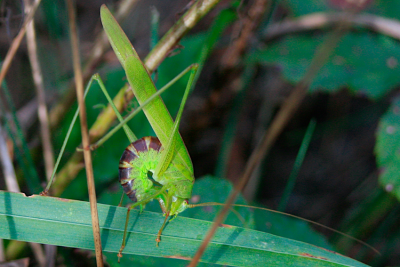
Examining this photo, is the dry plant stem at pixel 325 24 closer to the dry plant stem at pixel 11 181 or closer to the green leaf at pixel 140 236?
the green leaf at pixel 140 236

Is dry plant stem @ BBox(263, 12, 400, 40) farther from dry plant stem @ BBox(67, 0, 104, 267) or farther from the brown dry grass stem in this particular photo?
dry plant stem @ BBox(67, 0, 104, 267)

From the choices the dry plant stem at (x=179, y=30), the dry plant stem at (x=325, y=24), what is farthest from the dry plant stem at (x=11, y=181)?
the dry plant stem at (x=325, y=24)

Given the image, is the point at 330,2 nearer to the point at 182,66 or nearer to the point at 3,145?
the point at 182,66

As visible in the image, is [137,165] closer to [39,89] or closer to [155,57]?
[155,57]

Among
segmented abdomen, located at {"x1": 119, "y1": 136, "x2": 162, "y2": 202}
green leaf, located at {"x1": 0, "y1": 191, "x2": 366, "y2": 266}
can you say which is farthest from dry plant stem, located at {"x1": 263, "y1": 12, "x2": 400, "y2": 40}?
green leaf, located at {"x1": 0, "y1": 191, "x2": 366, "y2": 266}

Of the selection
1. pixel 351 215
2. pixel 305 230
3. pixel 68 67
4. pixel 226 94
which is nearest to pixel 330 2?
pixel 226 94

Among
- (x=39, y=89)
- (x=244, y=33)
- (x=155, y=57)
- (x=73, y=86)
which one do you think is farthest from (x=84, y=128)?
(x=244, y=33)
